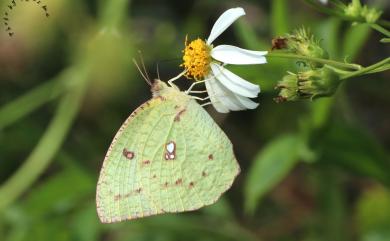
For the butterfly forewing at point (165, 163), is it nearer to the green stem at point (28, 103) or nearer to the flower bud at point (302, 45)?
the flower bud at point (302, 45)

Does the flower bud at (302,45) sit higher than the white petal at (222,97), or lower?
lower

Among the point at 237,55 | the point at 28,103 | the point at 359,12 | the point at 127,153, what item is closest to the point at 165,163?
the point at 127,153

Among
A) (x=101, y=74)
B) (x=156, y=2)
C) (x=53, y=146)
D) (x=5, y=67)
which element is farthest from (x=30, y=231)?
(x=156, y=2)

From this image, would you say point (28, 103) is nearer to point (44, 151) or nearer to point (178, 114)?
point (44, 151)

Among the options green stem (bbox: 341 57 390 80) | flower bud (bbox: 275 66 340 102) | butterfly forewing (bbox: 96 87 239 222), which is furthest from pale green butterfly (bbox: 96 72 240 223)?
green stem (bbox: 341 57 390 80)

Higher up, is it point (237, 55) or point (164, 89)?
point (164, 89)

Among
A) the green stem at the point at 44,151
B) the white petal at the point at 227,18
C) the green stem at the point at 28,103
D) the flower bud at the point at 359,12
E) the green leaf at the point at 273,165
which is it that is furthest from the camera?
the green stem at the point at 28,103

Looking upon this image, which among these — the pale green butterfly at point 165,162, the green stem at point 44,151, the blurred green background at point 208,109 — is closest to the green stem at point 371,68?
the pale green butterfly at point 165,162

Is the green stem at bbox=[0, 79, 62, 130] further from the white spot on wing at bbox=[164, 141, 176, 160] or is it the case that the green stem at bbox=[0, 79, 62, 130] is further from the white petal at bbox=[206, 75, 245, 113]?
the white petal at bbox=[206, 75, 245, 113]
